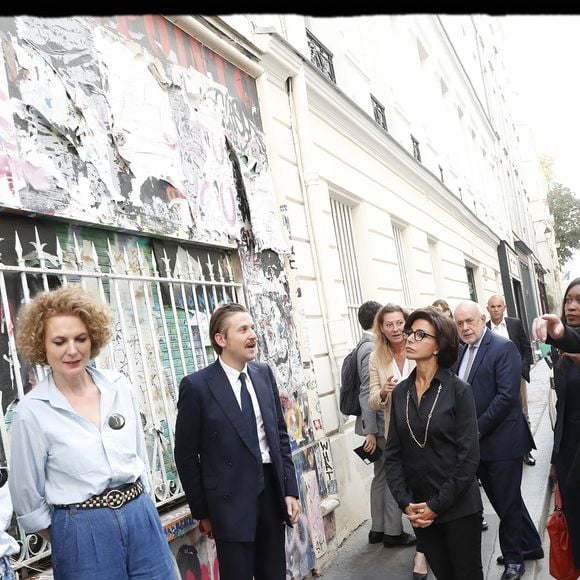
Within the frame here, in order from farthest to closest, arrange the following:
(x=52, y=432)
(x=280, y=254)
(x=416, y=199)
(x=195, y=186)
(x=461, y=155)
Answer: (x=461, y=155)
(x=416, y=199)
(x=280, y=254)
(x=195, y=186)
(x=52, y=432)

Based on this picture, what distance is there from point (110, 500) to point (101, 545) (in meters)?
0.16

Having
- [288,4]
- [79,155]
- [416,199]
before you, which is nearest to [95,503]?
[79,155]

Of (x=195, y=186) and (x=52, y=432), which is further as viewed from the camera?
(x=195, y=186)

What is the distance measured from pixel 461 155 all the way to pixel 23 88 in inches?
664

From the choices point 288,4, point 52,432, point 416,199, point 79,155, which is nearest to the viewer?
point 288,4

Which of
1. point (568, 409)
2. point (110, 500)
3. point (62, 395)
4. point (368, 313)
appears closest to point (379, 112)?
point (368, 313)

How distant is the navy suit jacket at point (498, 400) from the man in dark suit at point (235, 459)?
151 centimetres

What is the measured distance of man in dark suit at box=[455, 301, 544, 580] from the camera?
15.1 feet

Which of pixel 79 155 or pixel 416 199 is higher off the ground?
pixel 416 199

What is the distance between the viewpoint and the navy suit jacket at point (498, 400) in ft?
15.1

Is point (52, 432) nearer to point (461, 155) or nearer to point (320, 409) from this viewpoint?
point (320, 409)

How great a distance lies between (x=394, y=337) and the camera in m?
5.19

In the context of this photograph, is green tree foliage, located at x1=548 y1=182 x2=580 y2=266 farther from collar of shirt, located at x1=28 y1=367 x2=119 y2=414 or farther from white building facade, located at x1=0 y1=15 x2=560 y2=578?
collar of shirt, located at x1=28 y1=367 x2=119 y2=414

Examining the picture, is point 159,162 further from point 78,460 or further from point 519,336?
point 519,336
